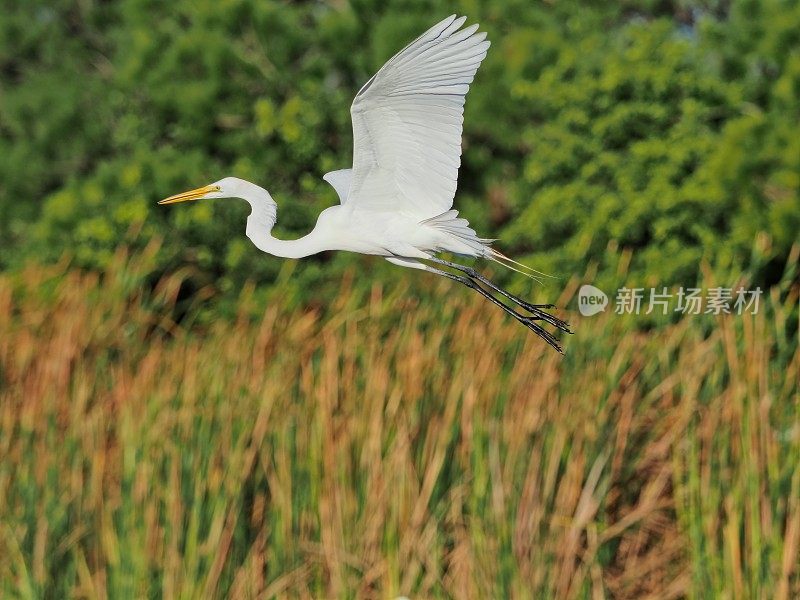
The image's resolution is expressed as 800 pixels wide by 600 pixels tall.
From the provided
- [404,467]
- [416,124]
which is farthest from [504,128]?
[416,124]

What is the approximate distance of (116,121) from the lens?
7.90 m

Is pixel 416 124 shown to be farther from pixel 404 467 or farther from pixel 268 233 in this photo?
pixel 404 467

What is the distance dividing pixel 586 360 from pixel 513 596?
515mm

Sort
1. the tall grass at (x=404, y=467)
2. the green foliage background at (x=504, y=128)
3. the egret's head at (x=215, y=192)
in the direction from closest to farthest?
the egret's head at (x=215, y=192) → the tall grass at (x=404, y=467) → the green foliage background at (x=504, y=128)

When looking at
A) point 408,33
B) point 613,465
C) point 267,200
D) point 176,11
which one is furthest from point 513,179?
point 267,200

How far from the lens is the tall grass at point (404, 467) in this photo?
2.40 meters

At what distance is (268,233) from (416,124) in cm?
11

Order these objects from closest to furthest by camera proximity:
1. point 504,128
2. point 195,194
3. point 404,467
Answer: point 195,194 → point 404,467 → point 504,128

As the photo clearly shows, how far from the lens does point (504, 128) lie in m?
6.83

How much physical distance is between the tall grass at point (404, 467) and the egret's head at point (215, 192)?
1.42m

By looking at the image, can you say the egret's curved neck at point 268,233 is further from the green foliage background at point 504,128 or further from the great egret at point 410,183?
the green foliage background at point 504,128

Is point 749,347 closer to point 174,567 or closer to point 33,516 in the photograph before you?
point 174,567

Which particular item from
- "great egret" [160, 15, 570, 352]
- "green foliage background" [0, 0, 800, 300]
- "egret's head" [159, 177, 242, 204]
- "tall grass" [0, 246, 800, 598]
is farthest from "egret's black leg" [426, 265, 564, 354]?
"green foliage background" [0, 0, 800, 300]

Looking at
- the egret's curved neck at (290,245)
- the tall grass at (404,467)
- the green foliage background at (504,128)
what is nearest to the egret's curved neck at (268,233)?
the egret's curved neck at (290,245)
